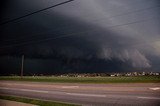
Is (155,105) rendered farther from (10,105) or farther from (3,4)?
(3,4)

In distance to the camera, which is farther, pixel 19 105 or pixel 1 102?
pixel 1 102

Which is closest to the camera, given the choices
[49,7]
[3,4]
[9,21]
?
[49,7]

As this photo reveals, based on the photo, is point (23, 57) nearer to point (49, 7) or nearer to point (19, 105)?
point (19, 105)

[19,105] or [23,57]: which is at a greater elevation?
[23,57]

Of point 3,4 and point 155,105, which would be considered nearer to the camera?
point 3,4

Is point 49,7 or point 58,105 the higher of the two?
point 49,7

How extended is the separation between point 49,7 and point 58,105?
4274 mm

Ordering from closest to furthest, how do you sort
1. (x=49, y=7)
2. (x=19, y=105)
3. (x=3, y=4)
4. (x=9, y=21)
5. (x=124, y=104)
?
(x=49, y=7) → (x=3, y=4) → (x=9, y=21) → (x=19, y=105) → (x=124, y=104)

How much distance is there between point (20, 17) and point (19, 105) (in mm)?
3162

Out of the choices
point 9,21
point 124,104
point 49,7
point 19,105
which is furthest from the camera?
point 124,104

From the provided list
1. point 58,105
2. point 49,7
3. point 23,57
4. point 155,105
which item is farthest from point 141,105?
point 23,57

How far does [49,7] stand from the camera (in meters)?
5.86

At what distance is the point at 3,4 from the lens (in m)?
6.71

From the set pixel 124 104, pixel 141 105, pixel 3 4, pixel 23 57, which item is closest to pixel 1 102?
pixel 3 4
